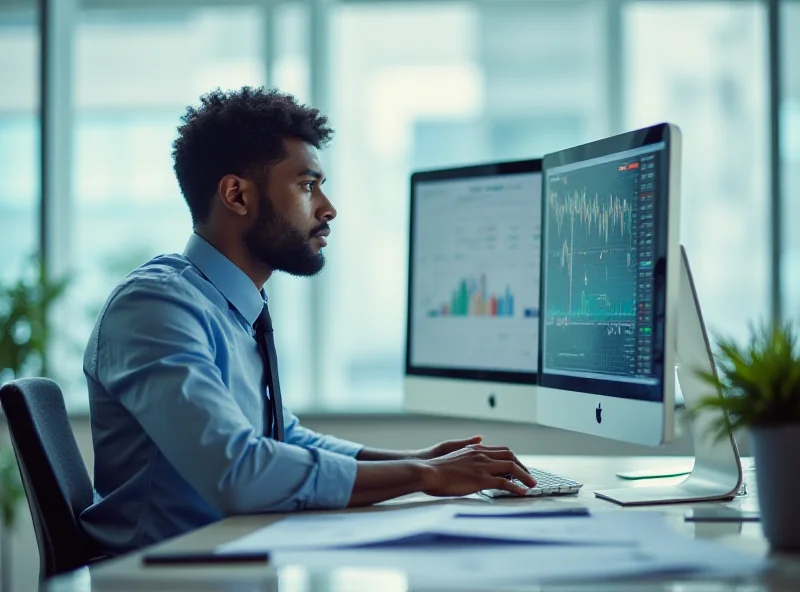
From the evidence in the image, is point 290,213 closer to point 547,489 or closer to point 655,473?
point 547,489

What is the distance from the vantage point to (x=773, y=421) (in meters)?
1.02

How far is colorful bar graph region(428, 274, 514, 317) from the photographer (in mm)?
1912

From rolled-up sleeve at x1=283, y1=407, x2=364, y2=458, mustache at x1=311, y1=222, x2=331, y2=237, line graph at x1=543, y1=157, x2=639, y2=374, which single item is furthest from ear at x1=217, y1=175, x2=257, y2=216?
line graph at x1=543, y1=157, x2=639, y2=374

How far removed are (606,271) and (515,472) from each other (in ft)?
1.14

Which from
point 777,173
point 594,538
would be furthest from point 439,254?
point 777,173

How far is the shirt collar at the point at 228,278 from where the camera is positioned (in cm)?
164

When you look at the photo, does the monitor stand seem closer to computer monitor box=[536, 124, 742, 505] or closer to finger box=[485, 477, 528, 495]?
computer monitor box=[536, 124, 742, 505]

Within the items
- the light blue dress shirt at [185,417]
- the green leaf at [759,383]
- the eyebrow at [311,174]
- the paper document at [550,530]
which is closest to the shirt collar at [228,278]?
the light blue dress shirt at [185,417]

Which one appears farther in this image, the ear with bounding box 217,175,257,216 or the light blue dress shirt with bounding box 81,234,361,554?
the ear with bounding box 217,175,257,216

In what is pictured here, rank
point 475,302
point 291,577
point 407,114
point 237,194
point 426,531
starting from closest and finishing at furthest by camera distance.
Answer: point 291,577
point 426,531
point 237,194
point 475,302
point 407,114

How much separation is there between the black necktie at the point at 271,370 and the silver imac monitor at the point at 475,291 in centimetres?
45

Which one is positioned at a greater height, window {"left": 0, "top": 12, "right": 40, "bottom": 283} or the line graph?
window {"left": 0, "top": 12, "right": 40, "bottom": 283}

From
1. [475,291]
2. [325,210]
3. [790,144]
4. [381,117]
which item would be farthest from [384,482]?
[790,144]

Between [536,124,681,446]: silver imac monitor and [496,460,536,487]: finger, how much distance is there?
14cm
